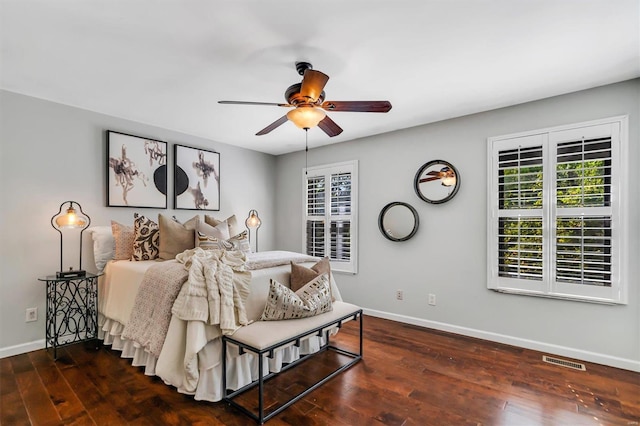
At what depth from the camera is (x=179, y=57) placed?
2.37 metres

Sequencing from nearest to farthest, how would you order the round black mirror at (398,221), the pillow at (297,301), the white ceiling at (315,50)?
the white ceiling at (315,50) → the pillow at (297,301) → the round black mirror at (398,221)

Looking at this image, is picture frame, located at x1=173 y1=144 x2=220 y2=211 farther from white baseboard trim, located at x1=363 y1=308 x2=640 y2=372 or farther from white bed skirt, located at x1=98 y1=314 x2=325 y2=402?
white baseboard trim, located at x1=363 y1=308 x2=640 y2=372

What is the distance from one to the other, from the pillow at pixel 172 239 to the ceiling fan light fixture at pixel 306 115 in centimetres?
171

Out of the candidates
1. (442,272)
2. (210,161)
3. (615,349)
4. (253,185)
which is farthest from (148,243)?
(615,349)

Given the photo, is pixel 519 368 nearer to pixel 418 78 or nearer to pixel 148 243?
pixel 418 78

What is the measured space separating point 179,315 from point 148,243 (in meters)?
1.38

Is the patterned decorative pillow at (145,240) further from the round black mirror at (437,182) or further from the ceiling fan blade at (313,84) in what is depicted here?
the round black mirror at (437,182)

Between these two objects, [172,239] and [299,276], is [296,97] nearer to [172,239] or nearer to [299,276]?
[299,276]

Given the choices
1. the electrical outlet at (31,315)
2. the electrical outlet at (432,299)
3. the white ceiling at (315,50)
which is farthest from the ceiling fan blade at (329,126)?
the electrical outlet at (31,315)

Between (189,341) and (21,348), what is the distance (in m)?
2.14

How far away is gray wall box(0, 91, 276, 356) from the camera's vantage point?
293cm

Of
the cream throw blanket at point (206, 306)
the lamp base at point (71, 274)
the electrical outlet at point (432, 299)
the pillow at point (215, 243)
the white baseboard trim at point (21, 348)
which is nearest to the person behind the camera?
the cream throw blanket at point (206, 306)

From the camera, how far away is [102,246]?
3.28m

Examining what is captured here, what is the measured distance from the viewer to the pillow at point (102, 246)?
3277 mm
